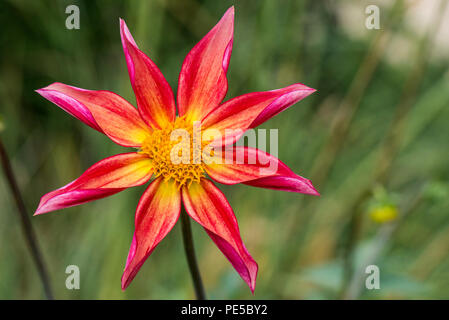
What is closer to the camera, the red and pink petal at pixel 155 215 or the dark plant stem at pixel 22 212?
the red and pink petal at pixel 155 215

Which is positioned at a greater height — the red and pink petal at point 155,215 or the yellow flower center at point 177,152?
the yellow flower center at point 177,152

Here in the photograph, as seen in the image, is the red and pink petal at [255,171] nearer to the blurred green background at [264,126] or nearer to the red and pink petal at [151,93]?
the red and pink petal at [151,93]

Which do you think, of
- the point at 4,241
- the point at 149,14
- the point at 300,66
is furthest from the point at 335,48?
the point at 4,241

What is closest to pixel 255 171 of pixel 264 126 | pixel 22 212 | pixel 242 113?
pixel 242 113

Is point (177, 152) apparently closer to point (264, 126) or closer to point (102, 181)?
point (102, 181)

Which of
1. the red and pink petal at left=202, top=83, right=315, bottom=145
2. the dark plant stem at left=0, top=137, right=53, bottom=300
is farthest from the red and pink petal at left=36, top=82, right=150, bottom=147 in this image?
the dark plant stem at left=0, top=137, right=53, bottom=300

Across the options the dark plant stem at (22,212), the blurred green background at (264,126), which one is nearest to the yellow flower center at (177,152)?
the dark plant stem at (22,212)

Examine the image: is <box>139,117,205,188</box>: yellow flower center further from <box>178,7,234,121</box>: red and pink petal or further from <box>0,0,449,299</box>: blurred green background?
<box>0,0,449,299</box>: blurred green background
